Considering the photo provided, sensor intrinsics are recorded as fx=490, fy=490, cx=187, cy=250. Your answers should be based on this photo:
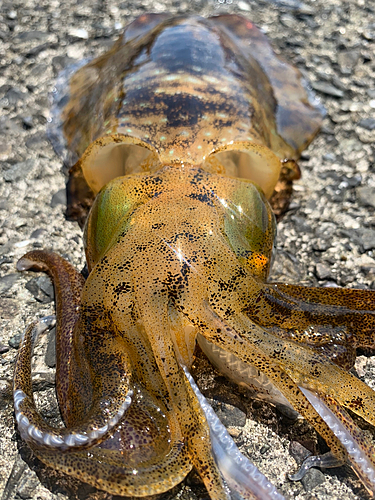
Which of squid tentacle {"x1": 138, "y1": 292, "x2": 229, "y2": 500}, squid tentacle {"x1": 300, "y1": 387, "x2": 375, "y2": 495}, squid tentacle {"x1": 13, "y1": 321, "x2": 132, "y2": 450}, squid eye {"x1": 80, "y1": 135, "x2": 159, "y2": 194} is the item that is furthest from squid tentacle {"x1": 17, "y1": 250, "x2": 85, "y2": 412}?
squid tentacle {"x1": 300, "y1": 387, "x2": 375, "y2": 495}

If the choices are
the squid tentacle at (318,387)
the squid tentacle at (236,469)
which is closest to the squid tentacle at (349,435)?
the squid tentacle at (318,387)

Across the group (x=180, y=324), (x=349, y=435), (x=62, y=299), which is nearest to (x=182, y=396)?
(x=180, y=324)

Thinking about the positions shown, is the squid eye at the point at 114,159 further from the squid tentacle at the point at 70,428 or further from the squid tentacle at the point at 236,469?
the squid tentacle at the point at 236,469

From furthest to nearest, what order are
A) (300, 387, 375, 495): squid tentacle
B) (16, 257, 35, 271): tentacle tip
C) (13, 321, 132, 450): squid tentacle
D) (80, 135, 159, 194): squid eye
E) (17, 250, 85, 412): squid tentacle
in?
(16, 257, 35, 271): tentacle tip < (80, 135, 159, 194): squid eye < (17, 250, 85, 412): squid tentacle < (300, 387, 375, 495): squid tentacle < (13, 321, 132, 450): squid tentacle

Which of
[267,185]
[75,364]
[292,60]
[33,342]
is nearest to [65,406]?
[75,364]

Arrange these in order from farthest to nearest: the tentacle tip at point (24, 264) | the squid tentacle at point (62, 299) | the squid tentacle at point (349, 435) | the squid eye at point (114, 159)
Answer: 1. the tentacle tip at point (24, 264)
2. the squid eye at point (114, 159)
3. the squid tentacle at point (62, 299)
4. the squid tentacle at point (349, 435)

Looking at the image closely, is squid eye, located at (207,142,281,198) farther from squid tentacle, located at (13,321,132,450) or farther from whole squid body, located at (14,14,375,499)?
squid tentacle, located at (13,321,132,450)
